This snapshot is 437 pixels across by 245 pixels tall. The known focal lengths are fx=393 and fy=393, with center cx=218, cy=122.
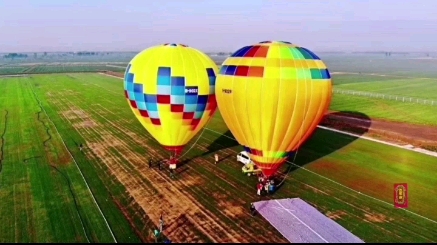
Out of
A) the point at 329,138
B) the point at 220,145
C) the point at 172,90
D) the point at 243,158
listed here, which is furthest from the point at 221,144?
the point at 172,90

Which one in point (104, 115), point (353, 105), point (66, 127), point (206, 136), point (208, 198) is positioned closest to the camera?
point (208, 198)

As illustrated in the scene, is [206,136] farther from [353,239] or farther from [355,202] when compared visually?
[353,239]

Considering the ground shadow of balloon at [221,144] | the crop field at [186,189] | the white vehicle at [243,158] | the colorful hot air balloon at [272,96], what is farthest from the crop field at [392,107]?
the colorful hot air balloon at [272,96]

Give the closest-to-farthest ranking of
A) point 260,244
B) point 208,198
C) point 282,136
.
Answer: point 260,244, point 282,136, point 208,198

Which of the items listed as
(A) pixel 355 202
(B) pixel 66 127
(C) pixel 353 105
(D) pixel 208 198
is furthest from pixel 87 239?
(C) pixel 353 105

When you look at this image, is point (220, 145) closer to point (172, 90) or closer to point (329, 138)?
point (329, 138)
